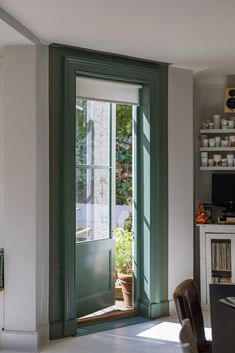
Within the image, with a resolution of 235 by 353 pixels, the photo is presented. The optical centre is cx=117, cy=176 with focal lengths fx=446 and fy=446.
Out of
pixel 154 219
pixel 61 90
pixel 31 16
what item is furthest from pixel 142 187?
pixel 31 16

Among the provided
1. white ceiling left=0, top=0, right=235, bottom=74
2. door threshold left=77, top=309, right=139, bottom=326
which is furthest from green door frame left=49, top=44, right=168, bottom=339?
white ceiling left=0, top=0, right=235, bottom=74

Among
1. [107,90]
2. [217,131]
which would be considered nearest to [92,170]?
[107,90]

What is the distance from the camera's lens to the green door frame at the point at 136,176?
395cm

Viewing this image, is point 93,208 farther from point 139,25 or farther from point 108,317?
point 139,25

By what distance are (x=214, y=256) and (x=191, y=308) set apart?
8.10 feet

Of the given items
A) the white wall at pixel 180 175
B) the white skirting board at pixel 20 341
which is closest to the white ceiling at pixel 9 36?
the white wall at pixel 180 175

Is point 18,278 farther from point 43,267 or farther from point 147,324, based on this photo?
point 147,324

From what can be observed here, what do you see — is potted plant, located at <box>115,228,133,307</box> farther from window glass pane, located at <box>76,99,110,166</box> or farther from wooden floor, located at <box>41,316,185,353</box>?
window glass pane, located at <box>76,99,110,166</box>

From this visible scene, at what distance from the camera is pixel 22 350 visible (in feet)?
12.0

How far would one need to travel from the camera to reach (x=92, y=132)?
14.8 feet

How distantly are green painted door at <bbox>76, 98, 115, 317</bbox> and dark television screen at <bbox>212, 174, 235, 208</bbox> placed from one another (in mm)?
1192

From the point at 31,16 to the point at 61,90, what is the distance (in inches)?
34.2

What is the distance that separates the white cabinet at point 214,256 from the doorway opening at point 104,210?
767 mm

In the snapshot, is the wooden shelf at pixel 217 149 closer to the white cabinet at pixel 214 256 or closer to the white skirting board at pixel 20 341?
the white cabinet at pixel 214 256
